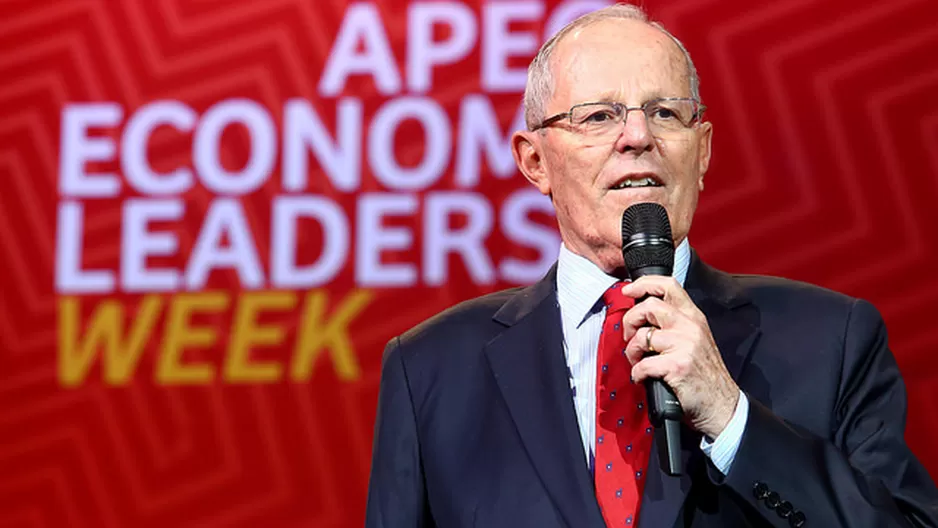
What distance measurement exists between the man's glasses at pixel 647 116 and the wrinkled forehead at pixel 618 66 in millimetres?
11

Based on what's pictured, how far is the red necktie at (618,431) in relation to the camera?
1.36m

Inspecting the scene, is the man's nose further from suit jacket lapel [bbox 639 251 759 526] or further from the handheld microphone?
suit jacket lapel [bbox 639 251 759 526]

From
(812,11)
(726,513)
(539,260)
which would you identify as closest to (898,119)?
(812,11)

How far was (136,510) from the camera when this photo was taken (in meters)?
2.94

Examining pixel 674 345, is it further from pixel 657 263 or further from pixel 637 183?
pixel 637 183

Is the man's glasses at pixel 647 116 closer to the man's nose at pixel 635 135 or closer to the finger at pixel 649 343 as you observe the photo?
the man's nose at pixel 635 135

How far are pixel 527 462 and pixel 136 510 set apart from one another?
182 centimetres

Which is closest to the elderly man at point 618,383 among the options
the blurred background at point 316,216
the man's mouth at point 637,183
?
the man's mouth at point 637,183

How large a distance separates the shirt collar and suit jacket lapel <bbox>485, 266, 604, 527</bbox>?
31 millimetres

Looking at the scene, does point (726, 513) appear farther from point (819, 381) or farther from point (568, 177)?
point (568, 177)

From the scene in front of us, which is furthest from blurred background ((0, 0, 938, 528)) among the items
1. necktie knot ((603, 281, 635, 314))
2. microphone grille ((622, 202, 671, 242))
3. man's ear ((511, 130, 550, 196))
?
microphone grille ((622, 202, 671, 242))

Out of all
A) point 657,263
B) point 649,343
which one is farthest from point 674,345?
point 657,263

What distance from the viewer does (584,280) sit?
5.08ft

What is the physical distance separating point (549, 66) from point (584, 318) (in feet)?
1.18
